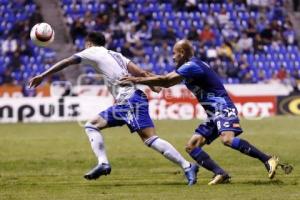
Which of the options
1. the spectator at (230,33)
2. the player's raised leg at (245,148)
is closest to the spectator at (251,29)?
the spectator at (230,33)

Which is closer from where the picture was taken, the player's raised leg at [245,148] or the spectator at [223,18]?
the player's raised leg at [245,148]

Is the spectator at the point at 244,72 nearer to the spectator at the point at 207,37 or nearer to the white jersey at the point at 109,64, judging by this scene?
the spectator at the point at 207,37

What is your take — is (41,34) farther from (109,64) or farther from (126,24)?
(126,24)

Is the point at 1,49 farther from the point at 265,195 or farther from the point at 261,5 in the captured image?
the point at 265,195

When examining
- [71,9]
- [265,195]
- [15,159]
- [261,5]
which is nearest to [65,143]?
[15,159]

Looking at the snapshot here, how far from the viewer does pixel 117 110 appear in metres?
11.2

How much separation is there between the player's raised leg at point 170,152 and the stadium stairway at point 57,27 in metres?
22.8

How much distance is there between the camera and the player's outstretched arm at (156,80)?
10.6 meters

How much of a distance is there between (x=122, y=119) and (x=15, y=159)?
5.02m

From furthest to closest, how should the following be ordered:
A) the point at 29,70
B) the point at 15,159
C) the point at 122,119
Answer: the point at 29,70, the point at 15,159, the point at 122,119

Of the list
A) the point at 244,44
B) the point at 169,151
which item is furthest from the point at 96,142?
the point at 244,44

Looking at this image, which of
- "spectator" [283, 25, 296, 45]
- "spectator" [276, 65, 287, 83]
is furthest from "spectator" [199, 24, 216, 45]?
"spectator" [283, 25, 296, 45]

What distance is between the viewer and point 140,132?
36.6 feet

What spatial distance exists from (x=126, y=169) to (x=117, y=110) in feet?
8.25
